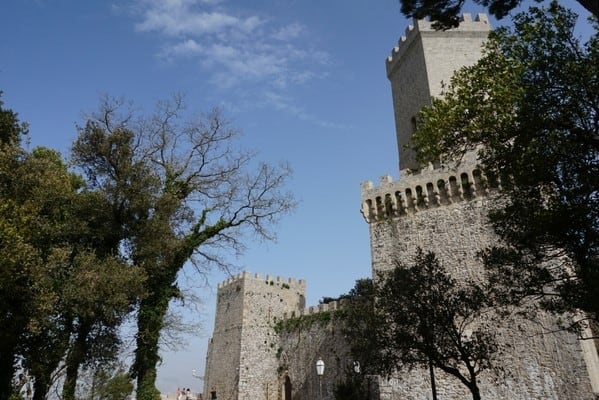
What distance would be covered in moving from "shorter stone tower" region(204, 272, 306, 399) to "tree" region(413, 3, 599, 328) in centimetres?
2007

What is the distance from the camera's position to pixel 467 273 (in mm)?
17344

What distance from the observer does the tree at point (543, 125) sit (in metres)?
8.86

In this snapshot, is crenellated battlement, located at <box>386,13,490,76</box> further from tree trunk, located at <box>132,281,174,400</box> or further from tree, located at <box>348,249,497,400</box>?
tree trunk, located at <box>132,281,174,400</box>

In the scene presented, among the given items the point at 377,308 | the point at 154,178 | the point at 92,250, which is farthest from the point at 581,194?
the point at 92,250

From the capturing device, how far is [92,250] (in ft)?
54.3

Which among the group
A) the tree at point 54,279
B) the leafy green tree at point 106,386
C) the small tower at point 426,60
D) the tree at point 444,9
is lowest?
the leafy green tree at point 106,386

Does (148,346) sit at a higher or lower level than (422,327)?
higher

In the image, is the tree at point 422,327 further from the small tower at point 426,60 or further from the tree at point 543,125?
the small tower at point 426,60

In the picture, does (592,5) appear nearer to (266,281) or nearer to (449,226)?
(449,226)

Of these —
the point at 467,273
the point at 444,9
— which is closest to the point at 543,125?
the point at 444,9

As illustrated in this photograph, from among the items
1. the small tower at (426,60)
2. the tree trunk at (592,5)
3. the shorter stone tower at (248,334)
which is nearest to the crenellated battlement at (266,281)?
the shorter stone tower at (248,334)

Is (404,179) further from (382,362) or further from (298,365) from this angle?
(298,365)

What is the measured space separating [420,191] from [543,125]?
10776mm

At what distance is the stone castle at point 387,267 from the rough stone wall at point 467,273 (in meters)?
0.03
